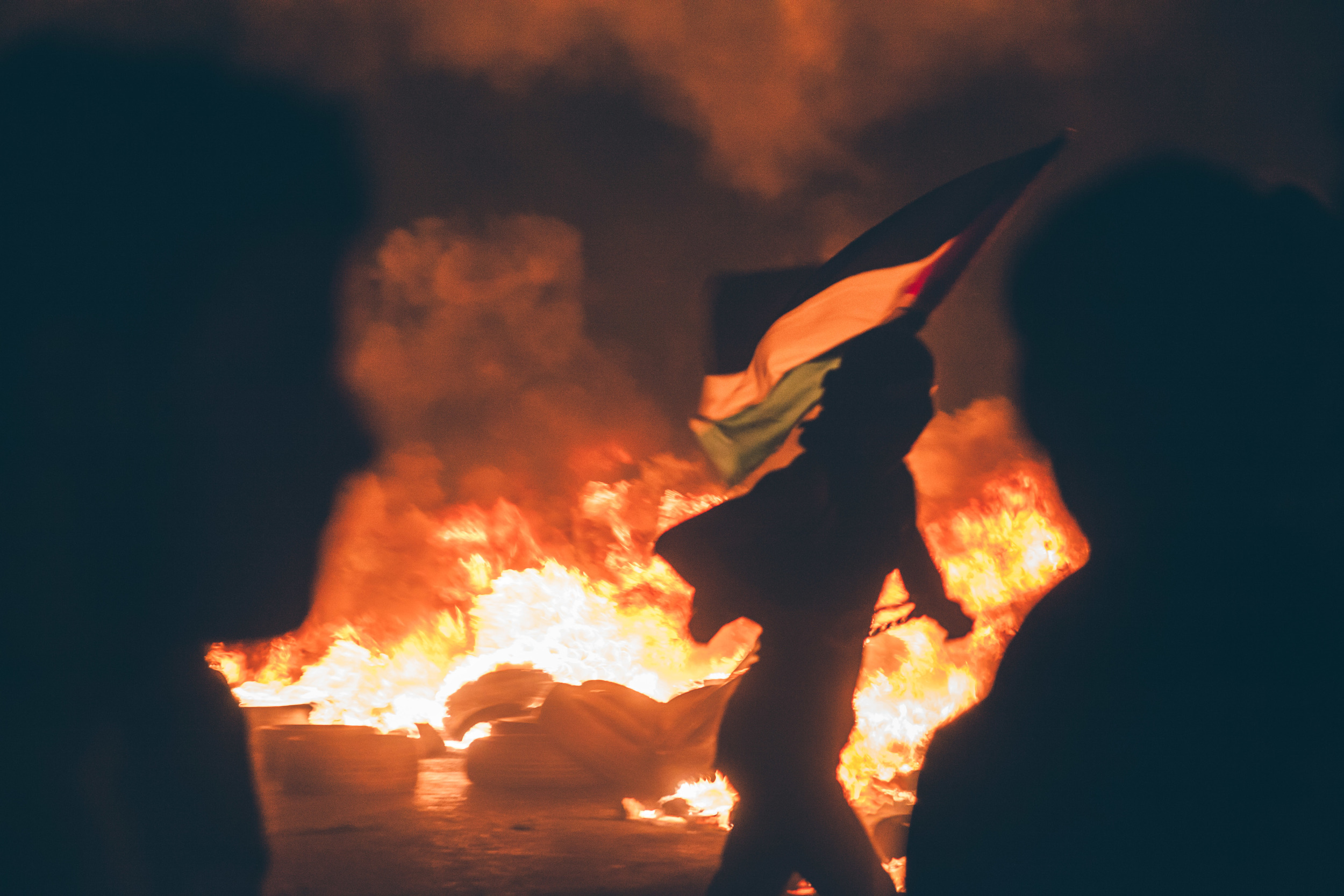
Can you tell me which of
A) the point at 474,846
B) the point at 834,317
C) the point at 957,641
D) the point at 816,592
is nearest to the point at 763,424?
the point at 834,317

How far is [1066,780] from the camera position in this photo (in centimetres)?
100

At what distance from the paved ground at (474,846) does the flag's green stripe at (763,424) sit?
1.46 m

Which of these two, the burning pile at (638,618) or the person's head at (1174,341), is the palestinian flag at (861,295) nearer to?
the person's head at (1174,341)

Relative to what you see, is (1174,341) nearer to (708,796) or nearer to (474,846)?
(708,796)

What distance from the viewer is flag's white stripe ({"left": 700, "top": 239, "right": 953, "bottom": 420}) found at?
7.48ft

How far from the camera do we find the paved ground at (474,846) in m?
2.59

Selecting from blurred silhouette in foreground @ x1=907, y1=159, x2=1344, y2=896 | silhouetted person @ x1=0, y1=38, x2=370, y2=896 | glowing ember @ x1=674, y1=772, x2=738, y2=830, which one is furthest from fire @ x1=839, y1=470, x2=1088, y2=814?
silhouetted person @ x1=0, y1=38, x2=370, y2=896

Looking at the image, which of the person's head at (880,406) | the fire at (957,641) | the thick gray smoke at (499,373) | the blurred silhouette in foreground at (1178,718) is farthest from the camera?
the thick gray smoke at (499,373)

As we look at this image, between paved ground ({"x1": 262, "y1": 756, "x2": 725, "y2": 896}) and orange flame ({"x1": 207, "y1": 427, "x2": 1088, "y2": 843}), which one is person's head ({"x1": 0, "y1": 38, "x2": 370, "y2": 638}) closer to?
paved ground ({"x1": 262, "y1": 756, "x2": 725, "y2": 896})

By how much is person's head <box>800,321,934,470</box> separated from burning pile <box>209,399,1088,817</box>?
1.08 m

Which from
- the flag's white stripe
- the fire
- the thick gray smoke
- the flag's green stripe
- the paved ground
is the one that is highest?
the thick gray smoke

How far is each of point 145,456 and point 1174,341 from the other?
231 cm

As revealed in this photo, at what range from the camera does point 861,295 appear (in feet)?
7.52

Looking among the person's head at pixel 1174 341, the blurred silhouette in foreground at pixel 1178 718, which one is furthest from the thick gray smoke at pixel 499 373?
the blurred silhouette in foreground at pixel 1178 718
